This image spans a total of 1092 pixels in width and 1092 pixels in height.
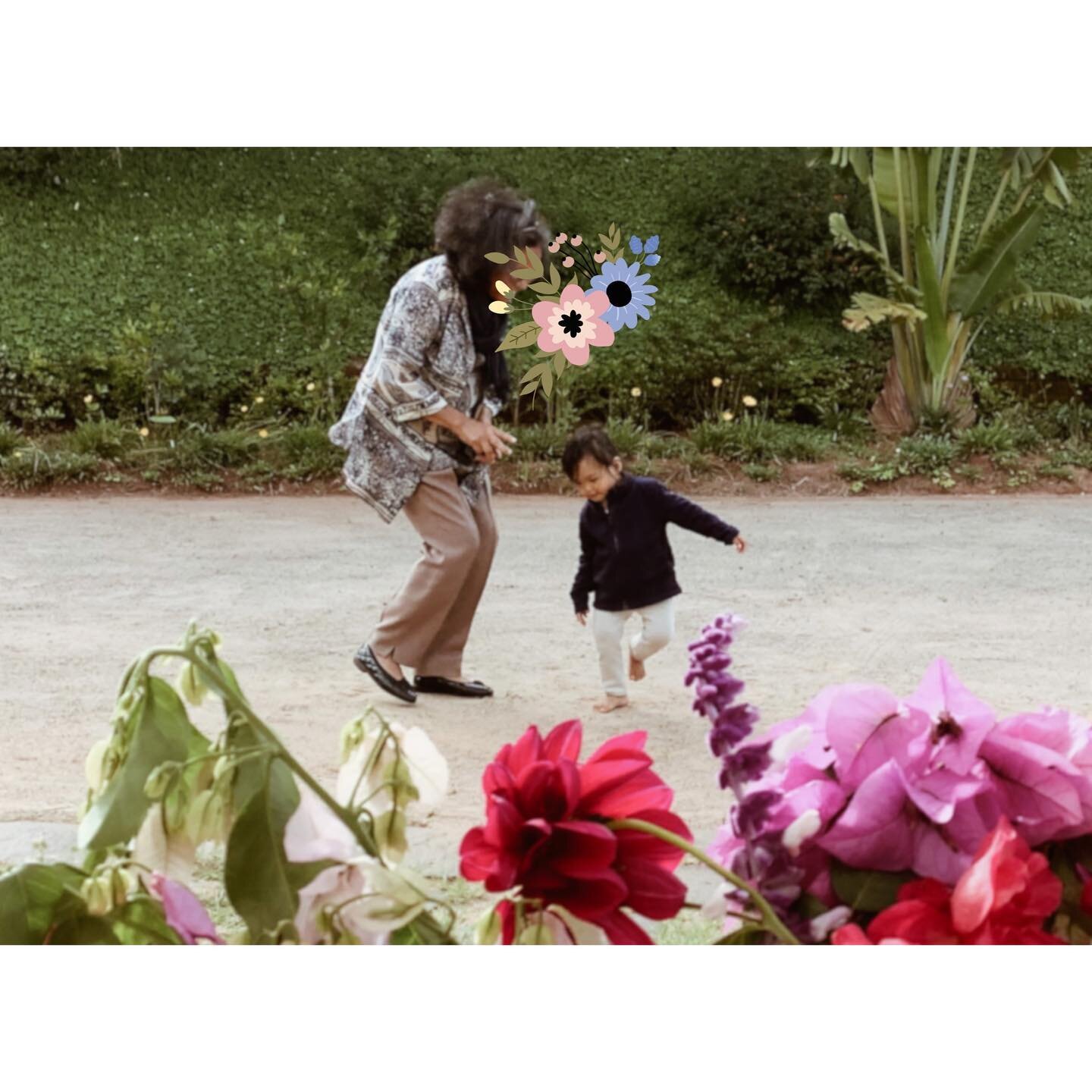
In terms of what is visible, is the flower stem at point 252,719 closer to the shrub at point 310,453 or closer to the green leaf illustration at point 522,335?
the green leaf illustration at point 522,335

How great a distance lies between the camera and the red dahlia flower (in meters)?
0.46

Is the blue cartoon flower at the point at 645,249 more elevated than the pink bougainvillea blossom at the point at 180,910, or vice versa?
the blue cartoon flower at the point at 645,249

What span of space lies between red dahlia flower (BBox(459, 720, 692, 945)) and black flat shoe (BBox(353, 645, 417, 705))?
191 cm

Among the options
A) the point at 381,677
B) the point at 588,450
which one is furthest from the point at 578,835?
the point at 381,677

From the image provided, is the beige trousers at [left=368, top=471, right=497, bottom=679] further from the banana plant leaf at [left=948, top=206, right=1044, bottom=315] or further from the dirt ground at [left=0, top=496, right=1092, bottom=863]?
the banana plant leaf at [left=948, top=206, right=1044, bottom=315]

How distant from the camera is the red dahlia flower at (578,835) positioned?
1.50 ft

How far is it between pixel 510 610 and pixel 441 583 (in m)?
0.20

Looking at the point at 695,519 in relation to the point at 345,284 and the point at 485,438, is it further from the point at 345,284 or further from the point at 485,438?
the point at 345,284

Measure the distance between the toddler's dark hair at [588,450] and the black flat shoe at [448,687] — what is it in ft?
2.67

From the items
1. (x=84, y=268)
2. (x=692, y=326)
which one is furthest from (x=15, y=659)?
(x=692, y=326)

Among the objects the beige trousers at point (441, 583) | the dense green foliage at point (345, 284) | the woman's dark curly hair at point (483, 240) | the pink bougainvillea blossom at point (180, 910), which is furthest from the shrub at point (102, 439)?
the pink bougainvillea blossom at point (180, 910)

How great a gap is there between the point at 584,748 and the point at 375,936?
1454 millimetres

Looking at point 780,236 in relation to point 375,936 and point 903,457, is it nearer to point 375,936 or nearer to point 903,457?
point 903,457

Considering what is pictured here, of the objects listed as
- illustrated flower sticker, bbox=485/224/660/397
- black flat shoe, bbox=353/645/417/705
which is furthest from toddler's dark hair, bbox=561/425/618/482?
black flat shoe, bbox=353/645/417/705
